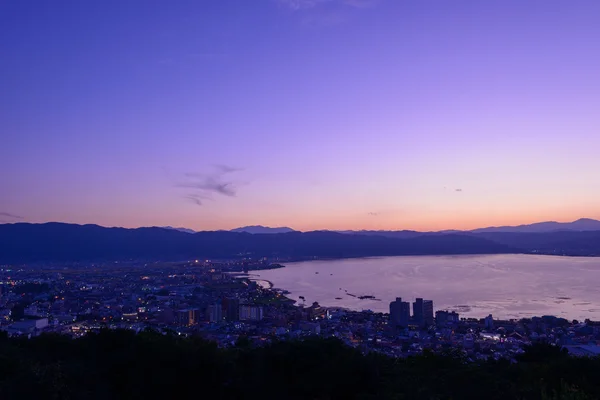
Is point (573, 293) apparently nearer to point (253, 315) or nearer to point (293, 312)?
point (293, 312)

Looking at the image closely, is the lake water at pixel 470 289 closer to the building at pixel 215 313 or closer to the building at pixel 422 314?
the building at pixel 422 314

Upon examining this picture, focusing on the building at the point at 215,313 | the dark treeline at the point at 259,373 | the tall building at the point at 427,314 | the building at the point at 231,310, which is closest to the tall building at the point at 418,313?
the tall building at the point at 427,314

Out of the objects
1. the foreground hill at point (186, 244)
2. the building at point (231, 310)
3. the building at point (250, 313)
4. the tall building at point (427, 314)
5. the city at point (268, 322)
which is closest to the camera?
the city at point (268, 322)

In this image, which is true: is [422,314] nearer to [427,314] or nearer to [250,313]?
[427,314]

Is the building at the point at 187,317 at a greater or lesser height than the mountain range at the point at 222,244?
lesser

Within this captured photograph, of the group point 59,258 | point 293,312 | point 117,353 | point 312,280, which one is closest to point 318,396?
point 117,353

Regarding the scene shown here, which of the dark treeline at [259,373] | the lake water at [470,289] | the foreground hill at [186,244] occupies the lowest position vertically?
the lake water at [470,289]

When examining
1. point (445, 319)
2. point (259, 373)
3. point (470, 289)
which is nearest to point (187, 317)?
point (445, 319)
